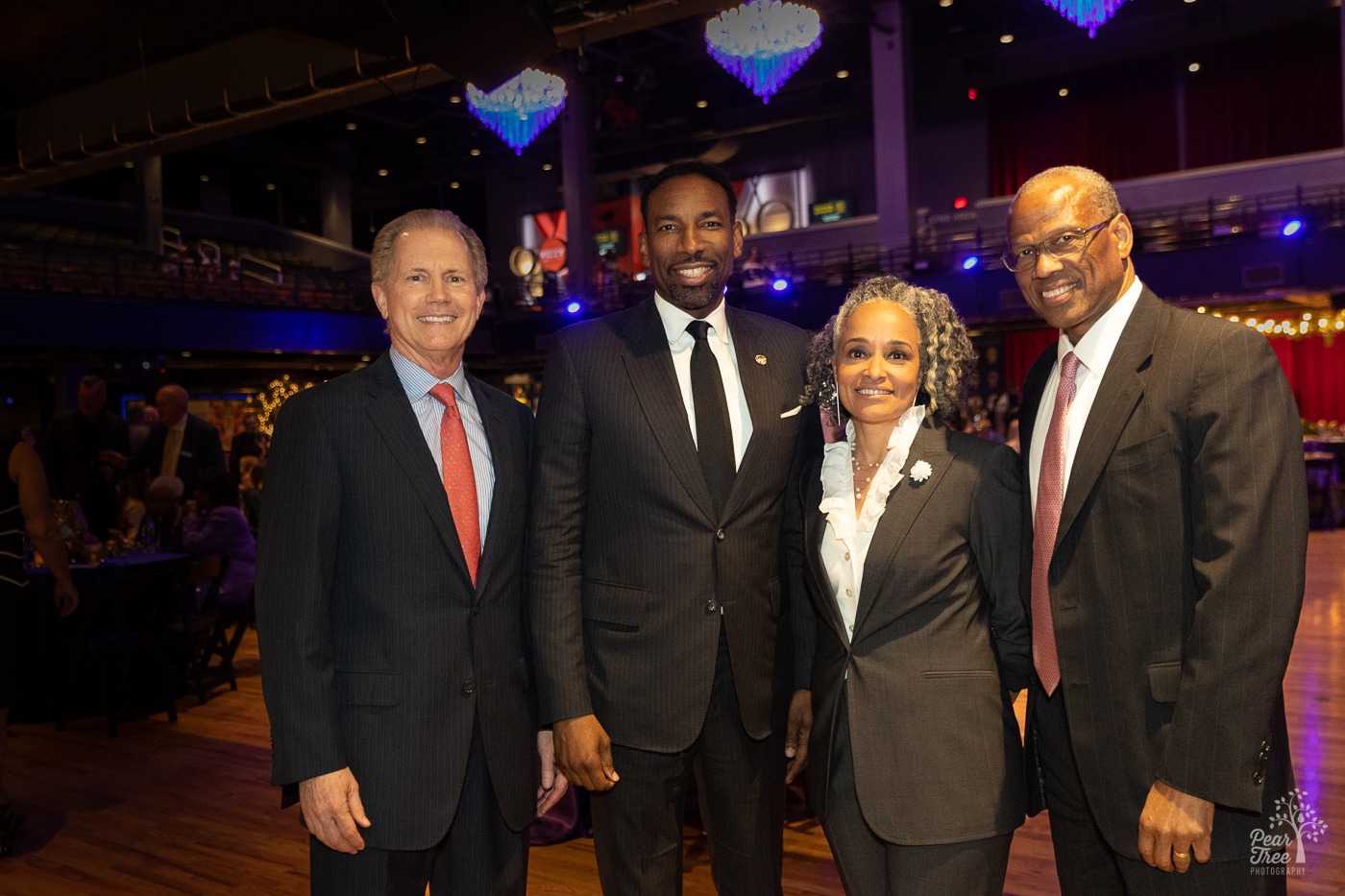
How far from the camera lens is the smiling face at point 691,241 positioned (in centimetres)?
217

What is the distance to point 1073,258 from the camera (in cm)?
185

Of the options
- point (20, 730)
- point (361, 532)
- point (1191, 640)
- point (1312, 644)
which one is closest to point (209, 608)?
point (20, 730)

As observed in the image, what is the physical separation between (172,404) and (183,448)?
39 cm

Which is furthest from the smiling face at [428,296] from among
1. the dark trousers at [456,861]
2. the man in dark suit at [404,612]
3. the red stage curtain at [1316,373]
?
the red stage curtain at [1316,373]

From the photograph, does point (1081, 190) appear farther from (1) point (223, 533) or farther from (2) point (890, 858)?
(1) point (223, 533)

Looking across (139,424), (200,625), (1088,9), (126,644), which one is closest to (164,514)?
(200,625)

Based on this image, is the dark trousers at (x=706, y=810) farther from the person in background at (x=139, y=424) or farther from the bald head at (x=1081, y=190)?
the person in background at (x=139, y=424)

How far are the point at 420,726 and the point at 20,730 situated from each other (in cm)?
483

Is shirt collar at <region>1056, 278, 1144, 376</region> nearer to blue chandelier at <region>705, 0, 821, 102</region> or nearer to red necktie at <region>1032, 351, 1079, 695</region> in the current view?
red necktie at <region>1032, 351, 1079, 695</region>

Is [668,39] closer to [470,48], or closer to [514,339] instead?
[514,339]

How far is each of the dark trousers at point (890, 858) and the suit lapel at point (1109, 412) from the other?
0.56 metres

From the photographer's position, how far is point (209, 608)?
20.5 ft

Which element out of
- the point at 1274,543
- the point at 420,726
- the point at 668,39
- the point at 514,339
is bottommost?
the point at 420,726

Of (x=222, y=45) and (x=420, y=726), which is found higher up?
(x=222, y=45)
